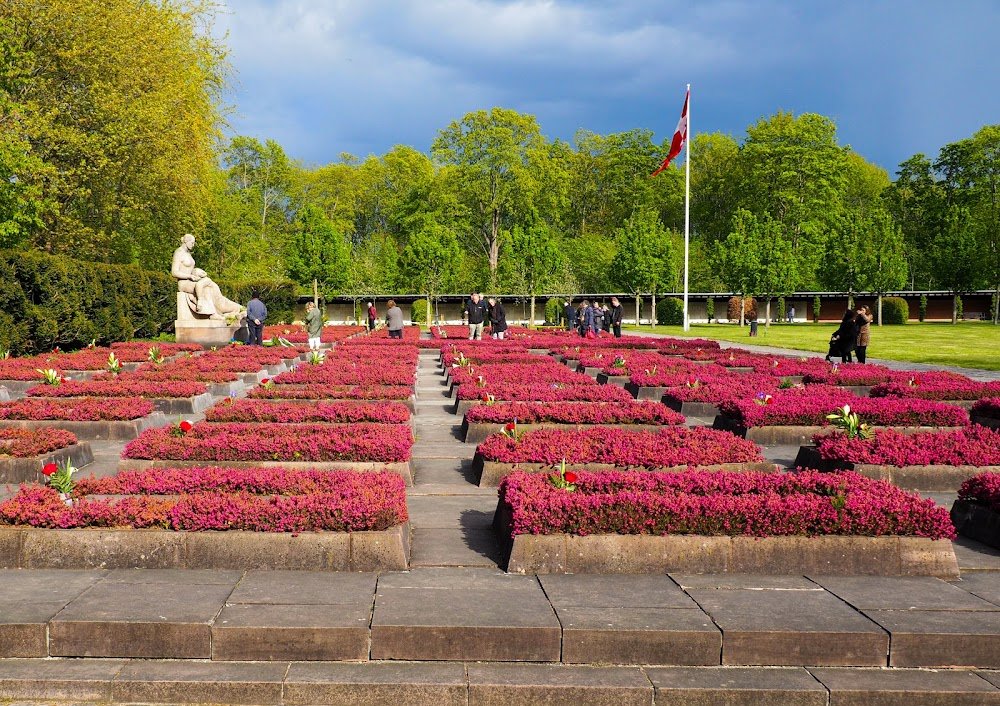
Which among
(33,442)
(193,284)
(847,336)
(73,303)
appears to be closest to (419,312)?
(193,284)

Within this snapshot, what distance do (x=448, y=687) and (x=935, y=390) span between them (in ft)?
41.8

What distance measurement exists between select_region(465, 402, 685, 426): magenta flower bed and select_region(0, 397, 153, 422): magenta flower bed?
4.97 meters

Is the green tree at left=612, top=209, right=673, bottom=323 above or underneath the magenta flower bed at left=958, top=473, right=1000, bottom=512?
above

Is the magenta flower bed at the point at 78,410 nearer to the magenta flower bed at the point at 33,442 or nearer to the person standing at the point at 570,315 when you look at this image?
the magenta flower bed at the point at 33,442

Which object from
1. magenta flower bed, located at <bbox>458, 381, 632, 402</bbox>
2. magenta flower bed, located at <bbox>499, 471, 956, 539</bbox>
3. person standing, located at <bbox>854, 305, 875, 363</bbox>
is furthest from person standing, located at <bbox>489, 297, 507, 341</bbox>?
magenta flower bed, located at <bbox>499, 471, 956, 539</bbox>

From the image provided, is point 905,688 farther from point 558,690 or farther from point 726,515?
point 558,690

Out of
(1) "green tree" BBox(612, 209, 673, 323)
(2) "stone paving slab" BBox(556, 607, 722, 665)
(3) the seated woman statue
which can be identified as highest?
(1) "green tree" BBox(612, 209, 673, 323)

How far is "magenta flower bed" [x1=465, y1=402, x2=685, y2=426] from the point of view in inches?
437

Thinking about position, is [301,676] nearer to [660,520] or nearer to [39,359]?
[660,520]

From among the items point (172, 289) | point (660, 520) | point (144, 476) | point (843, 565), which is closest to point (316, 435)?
point (144, 476)

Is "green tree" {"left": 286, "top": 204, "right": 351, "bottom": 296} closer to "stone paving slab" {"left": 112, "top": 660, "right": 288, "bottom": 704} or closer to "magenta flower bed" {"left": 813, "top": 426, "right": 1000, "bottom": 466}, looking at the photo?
"magenta flower bed" {"left": 813, "top": 426, "right": 1000, "bottom": 466}

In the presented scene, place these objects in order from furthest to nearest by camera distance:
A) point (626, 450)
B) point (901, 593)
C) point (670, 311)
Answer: point (670, 311), point (626, 450), point (901, 593)

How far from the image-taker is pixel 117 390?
13.7m

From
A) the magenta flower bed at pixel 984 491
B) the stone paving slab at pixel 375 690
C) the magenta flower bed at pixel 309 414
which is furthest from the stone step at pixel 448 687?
the magenta flower bed at pixel 309 414
